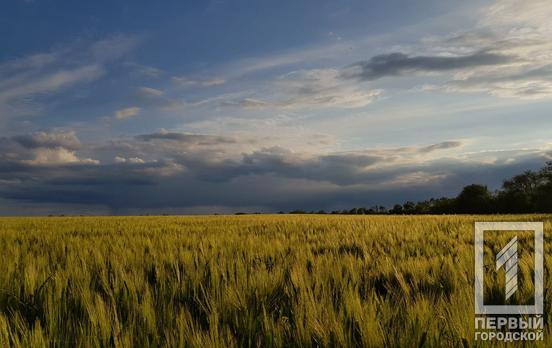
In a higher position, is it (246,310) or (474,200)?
(474,200)

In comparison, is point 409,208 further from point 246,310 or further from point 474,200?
point 246,310

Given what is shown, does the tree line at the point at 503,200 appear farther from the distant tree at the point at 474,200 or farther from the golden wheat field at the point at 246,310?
the golden wheat field at the point at 246,310

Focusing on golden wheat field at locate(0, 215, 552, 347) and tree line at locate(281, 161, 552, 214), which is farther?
tree line at locate(281, 161, 552, 214)

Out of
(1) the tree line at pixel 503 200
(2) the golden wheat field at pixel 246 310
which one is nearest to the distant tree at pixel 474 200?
(1) the tree line at pixel 503 200

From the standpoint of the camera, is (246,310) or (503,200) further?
(503,200)

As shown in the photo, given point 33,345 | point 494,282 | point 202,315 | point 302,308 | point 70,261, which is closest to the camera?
point 33,345

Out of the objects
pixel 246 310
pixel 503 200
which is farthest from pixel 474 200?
pixel 246 310

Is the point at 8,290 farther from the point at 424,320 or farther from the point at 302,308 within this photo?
the point at 424,320

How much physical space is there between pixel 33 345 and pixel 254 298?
3.49 feet

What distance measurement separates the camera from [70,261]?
3.92 m

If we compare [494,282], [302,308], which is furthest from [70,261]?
[494,282]

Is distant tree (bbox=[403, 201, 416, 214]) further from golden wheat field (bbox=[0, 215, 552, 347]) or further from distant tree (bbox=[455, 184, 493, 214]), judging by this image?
golden wheat field (bbox=[0, 215, 552, 347])

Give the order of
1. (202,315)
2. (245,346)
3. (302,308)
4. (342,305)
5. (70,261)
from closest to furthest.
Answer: (245,346) → (302,308) → (342,305) → (202,315) → (70,261)

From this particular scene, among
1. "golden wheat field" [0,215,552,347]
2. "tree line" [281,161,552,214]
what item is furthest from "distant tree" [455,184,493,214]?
"golden wheat field" [0,215,552,347]
